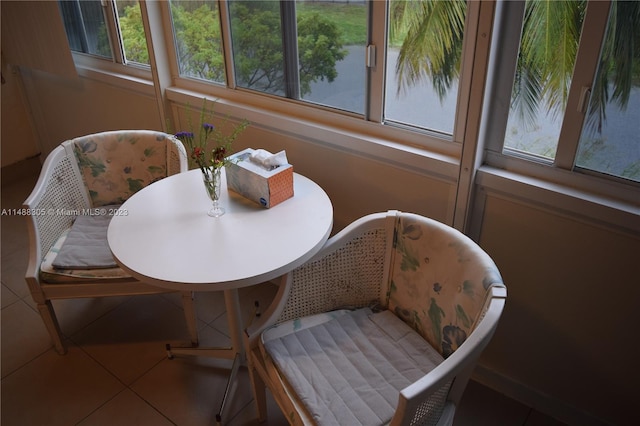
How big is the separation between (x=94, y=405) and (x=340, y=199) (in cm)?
123

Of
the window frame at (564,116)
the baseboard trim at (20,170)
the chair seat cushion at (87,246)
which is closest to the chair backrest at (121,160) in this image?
the chair seat cushion at (87,246)

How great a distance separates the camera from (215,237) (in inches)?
60.5

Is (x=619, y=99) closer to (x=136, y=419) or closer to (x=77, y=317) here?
(x=136, y=419)

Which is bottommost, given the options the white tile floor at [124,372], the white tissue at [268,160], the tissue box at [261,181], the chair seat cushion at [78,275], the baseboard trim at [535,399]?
the white tile floor at [124,372]

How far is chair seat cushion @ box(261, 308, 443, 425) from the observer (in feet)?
4.17

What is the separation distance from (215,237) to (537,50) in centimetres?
111

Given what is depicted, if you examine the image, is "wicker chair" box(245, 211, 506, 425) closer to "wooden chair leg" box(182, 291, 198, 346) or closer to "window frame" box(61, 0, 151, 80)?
"wooden chair leg" box(182, 291, 198, 346)

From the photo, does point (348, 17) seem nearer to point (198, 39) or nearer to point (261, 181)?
point (261, 181)

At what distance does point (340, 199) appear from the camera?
6.77 feet

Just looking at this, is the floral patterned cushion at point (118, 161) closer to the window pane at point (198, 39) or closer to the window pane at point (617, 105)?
the window pane at point (198, 39)

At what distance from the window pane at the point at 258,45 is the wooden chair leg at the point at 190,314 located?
Answer: 955 millimetres

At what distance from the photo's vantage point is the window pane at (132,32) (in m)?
2.68

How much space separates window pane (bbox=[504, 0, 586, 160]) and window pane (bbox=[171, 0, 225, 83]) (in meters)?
1.40

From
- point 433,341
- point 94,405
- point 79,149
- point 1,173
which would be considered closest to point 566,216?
point 433,341
